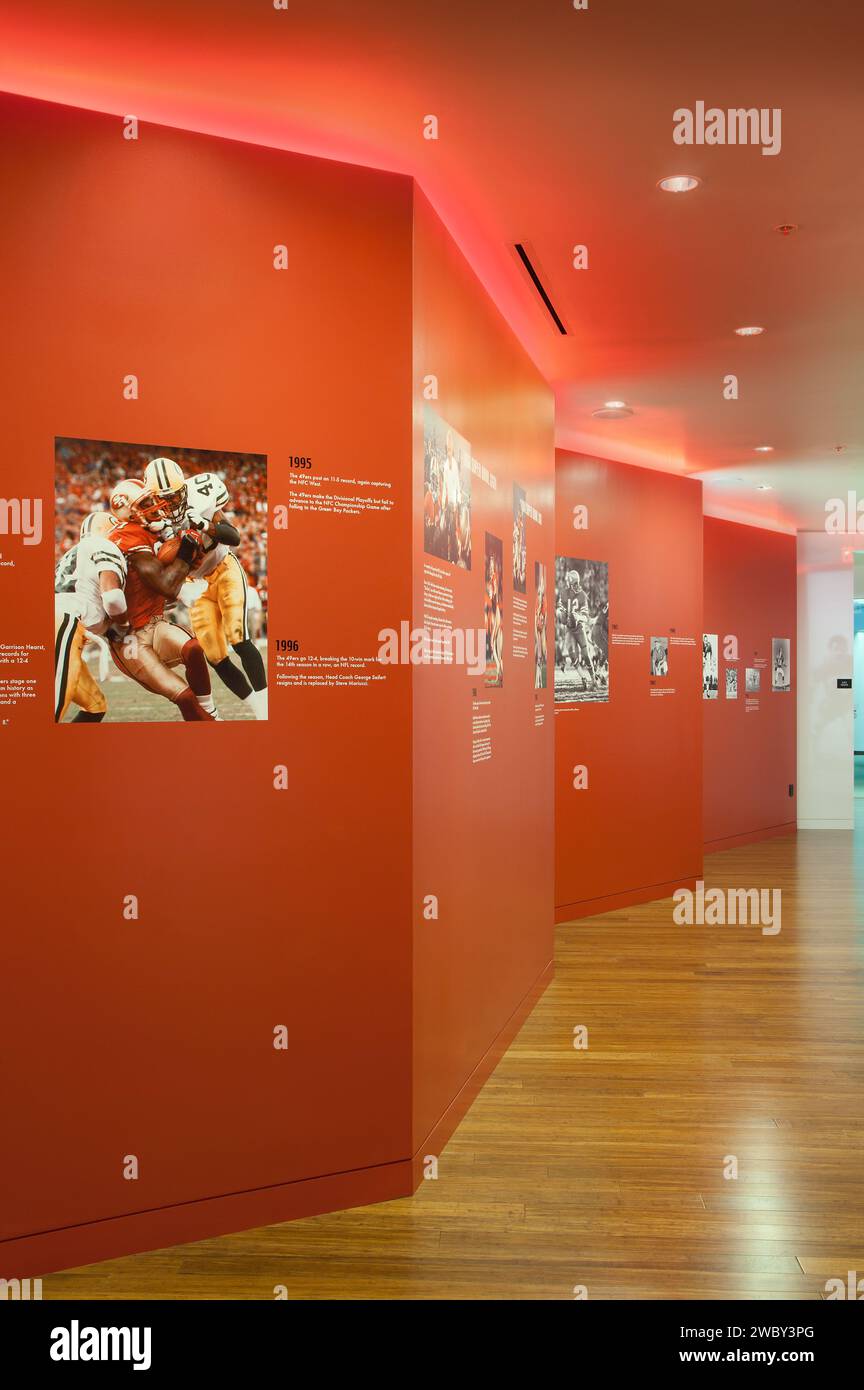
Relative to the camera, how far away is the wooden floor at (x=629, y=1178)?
372 centimetres

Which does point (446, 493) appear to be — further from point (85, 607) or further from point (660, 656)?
point (660, 656)

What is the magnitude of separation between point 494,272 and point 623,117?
1.63m

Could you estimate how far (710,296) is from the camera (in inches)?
241

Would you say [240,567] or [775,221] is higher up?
[775,221]

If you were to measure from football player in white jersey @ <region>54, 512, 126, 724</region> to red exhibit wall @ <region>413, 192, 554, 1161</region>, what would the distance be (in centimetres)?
117

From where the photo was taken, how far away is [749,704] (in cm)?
1423

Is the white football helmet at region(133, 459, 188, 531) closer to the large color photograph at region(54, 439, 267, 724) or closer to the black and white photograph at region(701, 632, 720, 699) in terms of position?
→ the large color photograph at region(54, 439, 267, 724)

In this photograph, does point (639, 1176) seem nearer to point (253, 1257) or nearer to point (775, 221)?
point (253, 1257)

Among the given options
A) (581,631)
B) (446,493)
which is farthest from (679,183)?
(581,631)

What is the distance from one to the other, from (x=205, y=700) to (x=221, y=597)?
37 cm

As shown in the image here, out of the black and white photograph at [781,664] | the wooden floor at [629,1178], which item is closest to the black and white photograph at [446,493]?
the wooden floor at [629,1178]

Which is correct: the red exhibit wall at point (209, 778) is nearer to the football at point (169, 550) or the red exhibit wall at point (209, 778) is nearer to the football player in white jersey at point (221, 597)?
the football player in white jersey at point (221, 597)

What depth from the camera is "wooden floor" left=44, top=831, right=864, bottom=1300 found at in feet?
12.2
